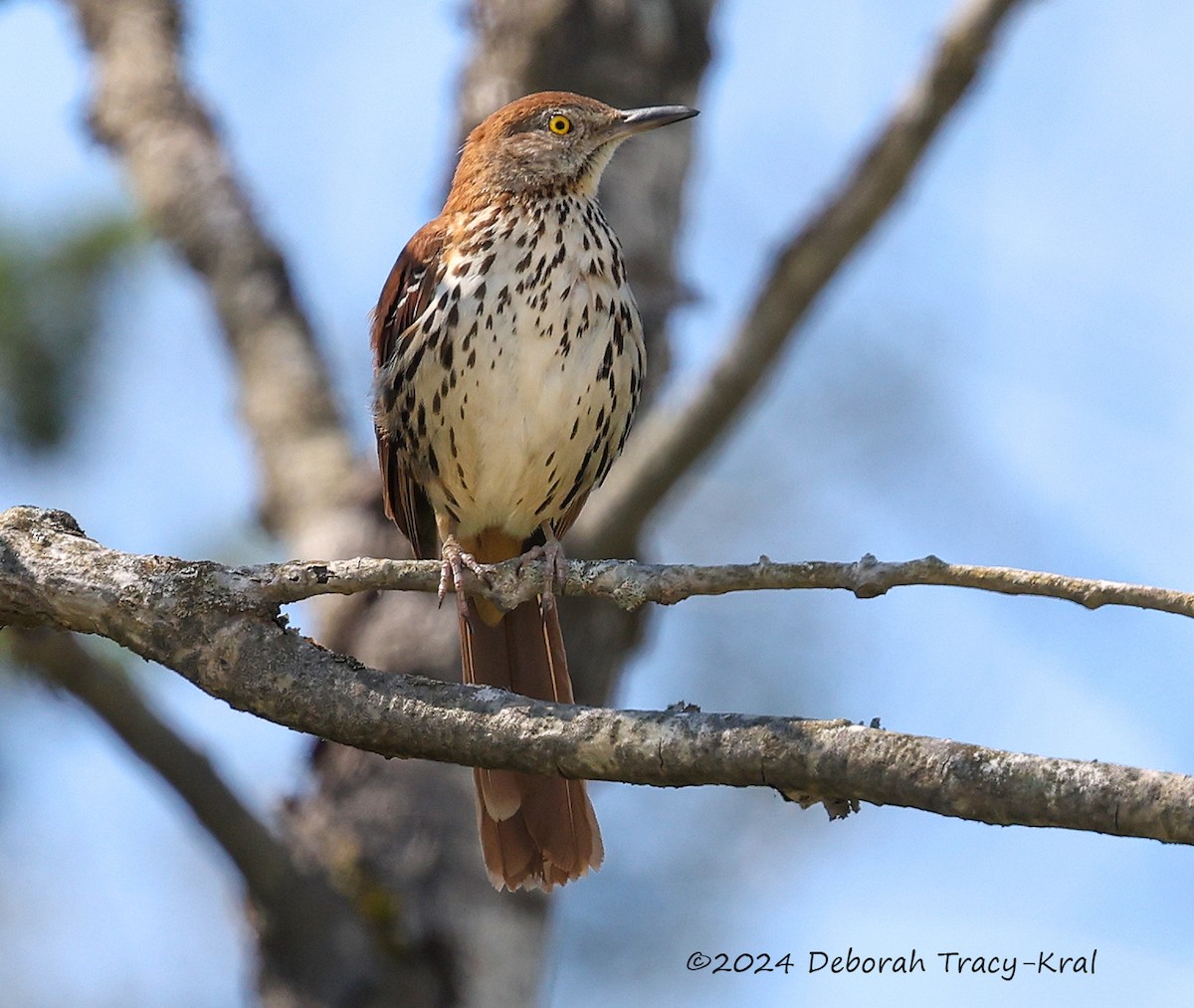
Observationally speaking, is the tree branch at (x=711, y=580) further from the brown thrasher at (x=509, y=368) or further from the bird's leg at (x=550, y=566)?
the brown thrasher at (x=509, y=368)

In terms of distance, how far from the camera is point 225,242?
20.4 ft

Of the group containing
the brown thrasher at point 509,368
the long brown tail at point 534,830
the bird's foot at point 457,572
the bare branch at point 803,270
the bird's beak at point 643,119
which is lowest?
the long brown tail at point 534,830

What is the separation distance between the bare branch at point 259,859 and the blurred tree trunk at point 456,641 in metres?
0.09

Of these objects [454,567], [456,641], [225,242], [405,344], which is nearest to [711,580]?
[454,567]

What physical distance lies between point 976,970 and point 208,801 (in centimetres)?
199

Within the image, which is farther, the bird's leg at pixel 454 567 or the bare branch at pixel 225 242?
the bare branch at pixel 225 242

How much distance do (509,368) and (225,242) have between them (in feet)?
7.51

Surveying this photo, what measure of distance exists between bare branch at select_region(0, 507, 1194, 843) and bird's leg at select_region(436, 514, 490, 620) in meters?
0.32

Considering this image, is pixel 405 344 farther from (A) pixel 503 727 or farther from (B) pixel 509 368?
(A) pixel 503 727

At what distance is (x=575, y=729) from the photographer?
2.52 meters

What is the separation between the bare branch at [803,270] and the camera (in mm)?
4961

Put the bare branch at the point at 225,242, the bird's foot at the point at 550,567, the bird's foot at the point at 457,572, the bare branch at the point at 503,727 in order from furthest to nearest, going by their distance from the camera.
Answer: the bare branch at the point at 225,242 < the bird's foot at the point at 457,572 < the bird's foot at the point at 550,567 < the bare branch at the point at 503,727

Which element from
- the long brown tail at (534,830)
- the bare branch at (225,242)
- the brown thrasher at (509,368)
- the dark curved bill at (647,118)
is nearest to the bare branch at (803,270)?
the brown thrasher at (509,368)

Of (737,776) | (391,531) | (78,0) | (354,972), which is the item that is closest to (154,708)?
(354,972)
